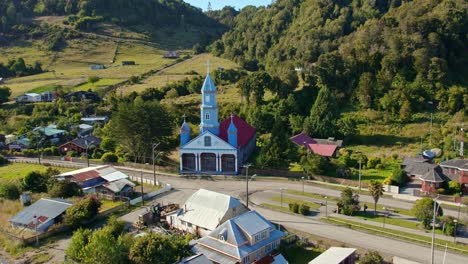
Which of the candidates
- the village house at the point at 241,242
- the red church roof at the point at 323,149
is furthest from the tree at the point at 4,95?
the village house at the point at 241,242

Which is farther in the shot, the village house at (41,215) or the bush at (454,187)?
the bush at (454,187)

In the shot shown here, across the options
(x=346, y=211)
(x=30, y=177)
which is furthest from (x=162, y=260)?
(x=30, y=177)

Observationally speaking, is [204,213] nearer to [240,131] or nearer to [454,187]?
[240,131]

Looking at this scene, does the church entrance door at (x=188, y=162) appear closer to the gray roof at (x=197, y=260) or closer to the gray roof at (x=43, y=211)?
the gray roof at (x=43, y=211)

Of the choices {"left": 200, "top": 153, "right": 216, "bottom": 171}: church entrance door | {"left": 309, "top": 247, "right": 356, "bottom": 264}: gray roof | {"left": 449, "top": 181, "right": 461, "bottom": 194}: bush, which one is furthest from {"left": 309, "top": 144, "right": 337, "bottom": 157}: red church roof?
{"left": 309, "top": 247, "right": 356, "bottom": 264}: gray roof

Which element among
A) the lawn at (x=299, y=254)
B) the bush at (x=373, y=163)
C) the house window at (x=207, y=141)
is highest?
the house window at (x=207, y=141)

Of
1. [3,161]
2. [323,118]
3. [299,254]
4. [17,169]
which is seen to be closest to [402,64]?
[323,118]

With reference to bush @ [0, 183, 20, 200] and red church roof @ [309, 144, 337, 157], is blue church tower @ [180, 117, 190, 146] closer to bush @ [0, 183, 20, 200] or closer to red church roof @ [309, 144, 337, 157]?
red church roof @ [309, 144, 337, 157]
